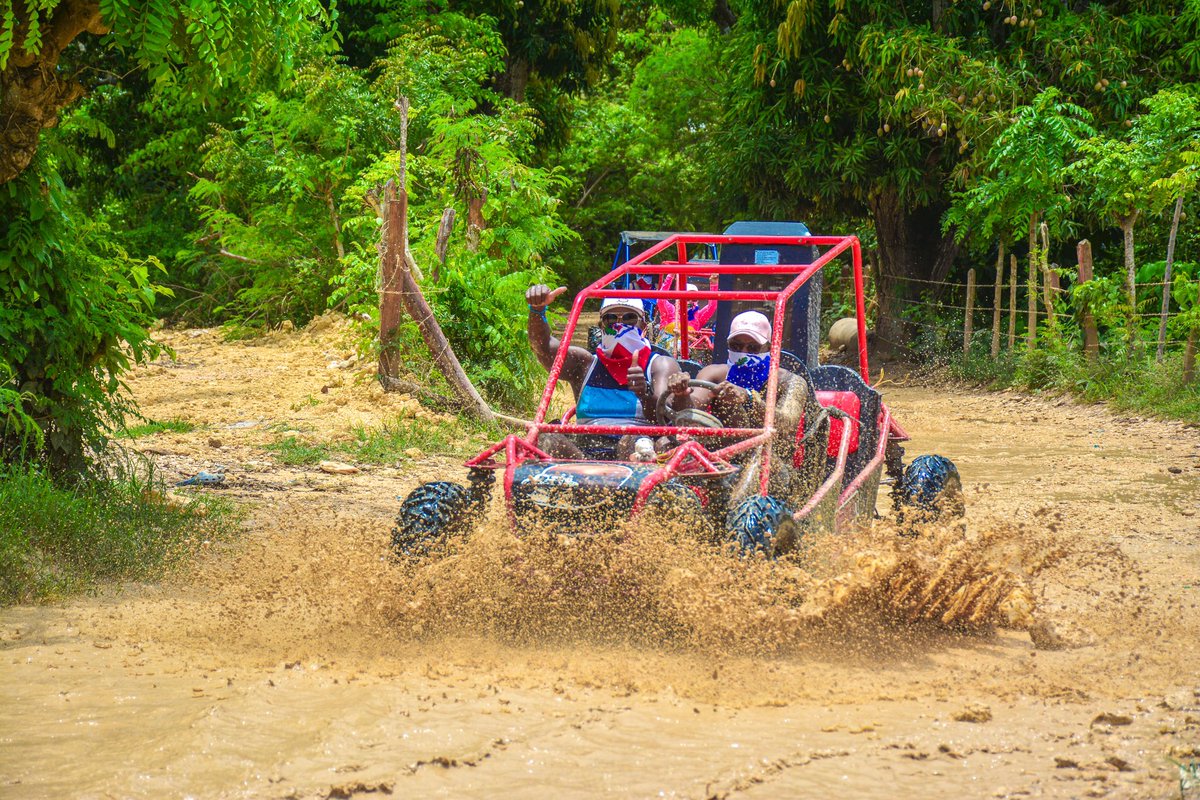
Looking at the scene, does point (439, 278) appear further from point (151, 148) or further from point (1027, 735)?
point (151, 148)

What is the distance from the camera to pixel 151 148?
2166 cm

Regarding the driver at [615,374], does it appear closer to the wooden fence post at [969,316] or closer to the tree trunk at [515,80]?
the wooden fence post at [969,316]

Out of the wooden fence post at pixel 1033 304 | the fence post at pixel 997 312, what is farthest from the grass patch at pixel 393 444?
the fence post at pixel 997 312

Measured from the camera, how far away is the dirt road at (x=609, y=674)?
409 centimetres

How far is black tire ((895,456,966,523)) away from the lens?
7.17 meters

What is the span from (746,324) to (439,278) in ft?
21.5

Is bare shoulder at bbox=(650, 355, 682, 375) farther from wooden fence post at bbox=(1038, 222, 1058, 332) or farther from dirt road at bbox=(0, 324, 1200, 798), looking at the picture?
wooden fence post at bbox=(1038, 222, 1058, 332)

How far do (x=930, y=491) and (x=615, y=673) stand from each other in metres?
2.85

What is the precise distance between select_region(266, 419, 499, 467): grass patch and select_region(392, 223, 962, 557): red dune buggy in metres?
3.37

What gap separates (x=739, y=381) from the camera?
6.62 meters

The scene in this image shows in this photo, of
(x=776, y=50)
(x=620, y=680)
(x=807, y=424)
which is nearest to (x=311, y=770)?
(x=620, y=680)

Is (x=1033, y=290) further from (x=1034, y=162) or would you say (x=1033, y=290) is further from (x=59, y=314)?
(x=59, y=314)

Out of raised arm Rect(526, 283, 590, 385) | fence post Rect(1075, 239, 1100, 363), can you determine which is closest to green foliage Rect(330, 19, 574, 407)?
raised arm Rect(526, 283, 590, 385)

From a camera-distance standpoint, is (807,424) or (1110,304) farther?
(1110,304)
